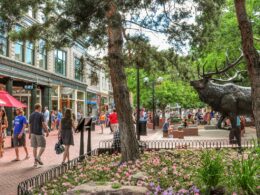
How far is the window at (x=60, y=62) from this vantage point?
32312 mm

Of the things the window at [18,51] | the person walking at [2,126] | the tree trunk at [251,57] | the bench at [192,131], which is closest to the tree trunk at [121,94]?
the tree trunk at [251,57]

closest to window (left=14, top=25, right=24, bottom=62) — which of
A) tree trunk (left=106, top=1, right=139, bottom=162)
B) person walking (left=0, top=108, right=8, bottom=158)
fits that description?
person walking (left=0, top=108, right=8, bottom=158)

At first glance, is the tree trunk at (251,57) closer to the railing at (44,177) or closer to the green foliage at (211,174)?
the green foliage at (211,174)

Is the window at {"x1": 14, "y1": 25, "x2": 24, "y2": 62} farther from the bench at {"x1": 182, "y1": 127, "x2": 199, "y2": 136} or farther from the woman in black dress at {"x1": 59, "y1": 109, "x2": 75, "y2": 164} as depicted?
the woman in black dress at {"x1": 59, "y1": 109, "x2": 75, "y2": 164}

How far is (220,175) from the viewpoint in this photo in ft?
16.5

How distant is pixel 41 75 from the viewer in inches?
1098

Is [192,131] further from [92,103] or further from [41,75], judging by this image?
[92,103]

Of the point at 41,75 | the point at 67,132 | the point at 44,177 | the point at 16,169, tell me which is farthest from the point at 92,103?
the point at 44,177

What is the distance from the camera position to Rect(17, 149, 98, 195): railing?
5.21m

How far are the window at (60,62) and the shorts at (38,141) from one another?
2275 cm

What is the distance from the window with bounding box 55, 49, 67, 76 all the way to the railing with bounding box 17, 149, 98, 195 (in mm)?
22849

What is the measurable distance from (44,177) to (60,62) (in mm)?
27376

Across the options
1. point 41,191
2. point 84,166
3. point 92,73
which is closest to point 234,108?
point 92,73

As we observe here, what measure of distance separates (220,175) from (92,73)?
671cm
